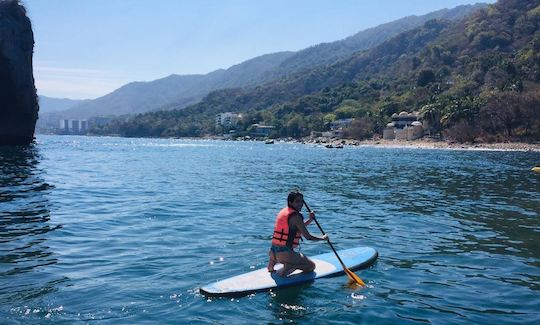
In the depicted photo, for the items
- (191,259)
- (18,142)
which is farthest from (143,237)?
(18,142)

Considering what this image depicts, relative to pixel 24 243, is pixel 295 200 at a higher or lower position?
higher

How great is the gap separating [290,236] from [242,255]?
3243mm

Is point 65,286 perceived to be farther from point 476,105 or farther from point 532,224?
point 476,105

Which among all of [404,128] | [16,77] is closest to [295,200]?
[16,77]

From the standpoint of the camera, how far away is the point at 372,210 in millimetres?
21438

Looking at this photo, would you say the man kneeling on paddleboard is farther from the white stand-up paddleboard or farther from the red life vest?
the white stand-up paddleboard

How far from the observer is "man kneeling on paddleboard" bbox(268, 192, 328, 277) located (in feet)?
33.0

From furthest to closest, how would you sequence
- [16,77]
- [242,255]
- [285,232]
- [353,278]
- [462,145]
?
[462,145] < [16,77] < [242,255] < [353,278] < [285,232]

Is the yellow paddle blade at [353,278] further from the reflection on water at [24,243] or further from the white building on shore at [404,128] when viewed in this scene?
the white building on shore at [404,128]

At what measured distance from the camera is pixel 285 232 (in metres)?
10.2

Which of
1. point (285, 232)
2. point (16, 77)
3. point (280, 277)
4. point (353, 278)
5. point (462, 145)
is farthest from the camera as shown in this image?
point (462, 145)

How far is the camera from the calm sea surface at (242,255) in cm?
894

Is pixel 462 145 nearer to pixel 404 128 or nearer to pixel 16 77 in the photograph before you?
pixel 404 128

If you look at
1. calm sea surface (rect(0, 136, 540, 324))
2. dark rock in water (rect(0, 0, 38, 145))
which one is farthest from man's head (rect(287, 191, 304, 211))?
dark rock in water (rect(0, 0, 38, 145))
